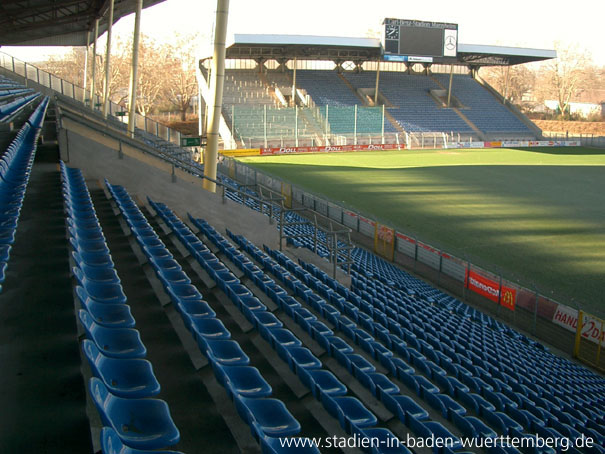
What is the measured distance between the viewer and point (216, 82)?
12602 millimetres

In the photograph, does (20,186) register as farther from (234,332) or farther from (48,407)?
(48,407)

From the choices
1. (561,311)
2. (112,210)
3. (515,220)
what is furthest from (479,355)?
(515,220)

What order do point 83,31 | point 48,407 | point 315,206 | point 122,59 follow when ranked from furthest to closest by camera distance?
point 122,59 < point 83,31 < point 315,206 < point 48,407

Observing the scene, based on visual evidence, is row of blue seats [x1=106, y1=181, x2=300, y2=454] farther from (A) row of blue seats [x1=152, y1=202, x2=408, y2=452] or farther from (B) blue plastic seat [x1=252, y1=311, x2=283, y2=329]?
(B) blue plastic seat [x1=252, y1=311, x2=283, y2=329]

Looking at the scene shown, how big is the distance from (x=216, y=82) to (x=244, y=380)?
9.75 metres

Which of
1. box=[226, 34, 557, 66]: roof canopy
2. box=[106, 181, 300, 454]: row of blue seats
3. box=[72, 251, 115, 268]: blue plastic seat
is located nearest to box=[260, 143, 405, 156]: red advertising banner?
box=[226, 34, 557, 66]: roof canopy

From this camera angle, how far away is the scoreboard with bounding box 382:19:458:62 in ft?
160

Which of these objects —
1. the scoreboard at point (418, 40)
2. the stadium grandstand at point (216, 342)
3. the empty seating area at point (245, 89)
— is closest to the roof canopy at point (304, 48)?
the scoreboard at point (418, 40)

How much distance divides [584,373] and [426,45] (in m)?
44.7

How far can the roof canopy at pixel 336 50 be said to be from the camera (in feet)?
153

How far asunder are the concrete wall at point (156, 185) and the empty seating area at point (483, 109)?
46.4 meters

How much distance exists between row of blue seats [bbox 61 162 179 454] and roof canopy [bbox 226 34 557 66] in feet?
140

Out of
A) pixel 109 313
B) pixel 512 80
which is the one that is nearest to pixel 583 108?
pixel 512 80

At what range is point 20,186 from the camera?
6.31 meters
